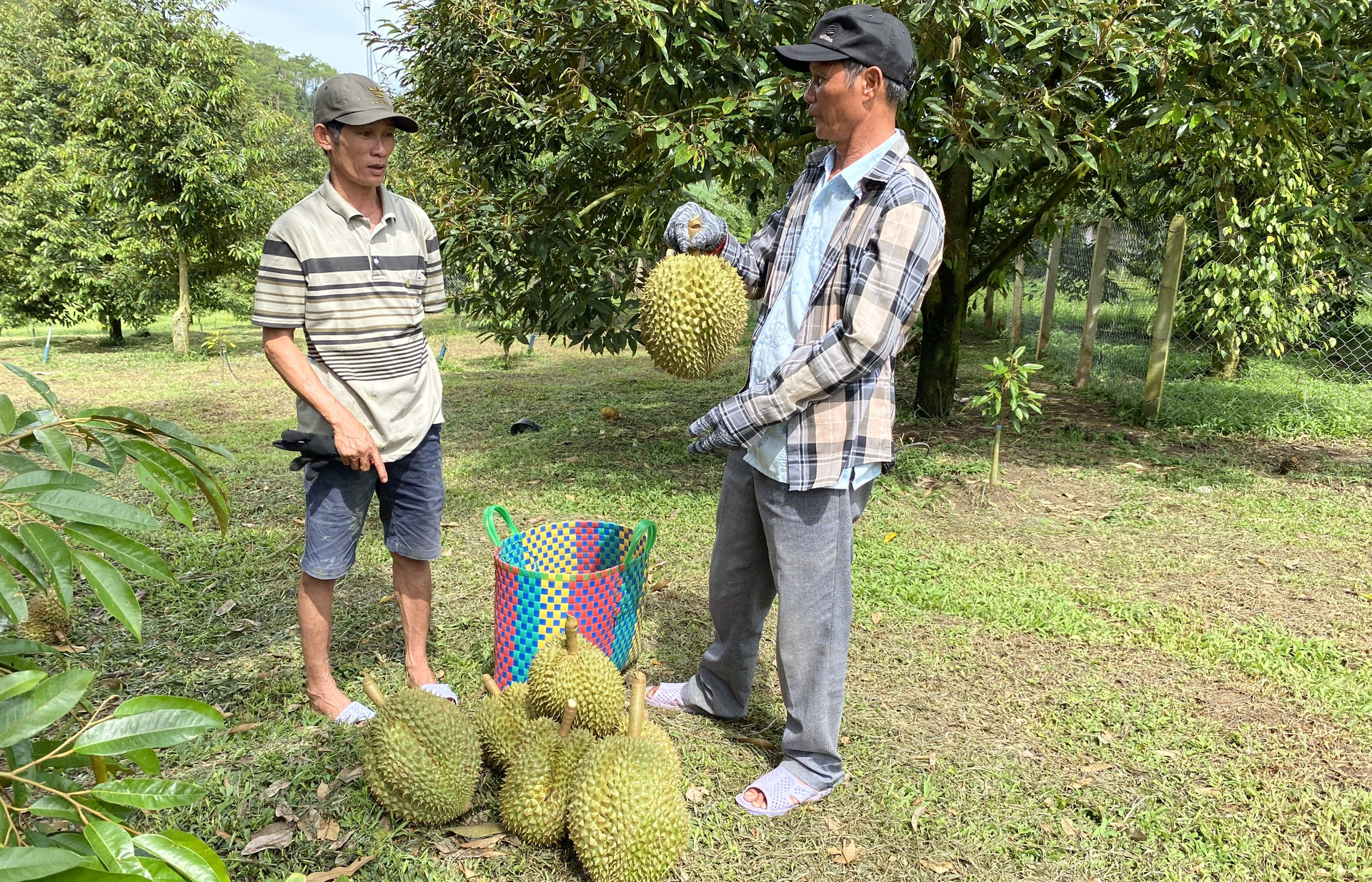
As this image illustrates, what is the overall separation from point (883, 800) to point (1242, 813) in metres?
1.04

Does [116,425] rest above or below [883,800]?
above

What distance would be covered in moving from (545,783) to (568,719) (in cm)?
17

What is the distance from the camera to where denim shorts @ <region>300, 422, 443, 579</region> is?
8.30 ft

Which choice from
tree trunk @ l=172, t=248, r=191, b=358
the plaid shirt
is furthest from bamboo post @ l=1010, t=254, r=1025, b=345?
tree trunk @ l=172, t=248, r=191, b=358

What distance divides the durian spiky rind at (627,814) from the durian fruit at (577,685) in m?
0.23

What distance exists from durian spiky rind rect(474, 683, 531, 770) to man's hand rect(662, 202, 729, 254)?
1.37m

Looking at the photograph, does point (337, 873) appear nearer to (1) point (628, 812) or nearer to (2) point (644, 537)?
(1) point (628, 812)

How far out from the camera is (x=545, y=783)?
82.9 inches

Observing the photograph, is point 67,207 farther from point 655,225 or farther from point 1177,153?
point 1177,153

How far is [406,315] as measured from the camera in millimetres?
2557

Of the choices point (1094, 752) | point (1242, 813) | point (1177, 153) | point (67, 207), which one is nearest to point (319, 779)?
point (1094, 752)

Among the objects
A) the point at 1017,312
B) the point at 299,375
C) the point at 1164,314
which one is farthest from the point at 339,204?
the point at 1017,312

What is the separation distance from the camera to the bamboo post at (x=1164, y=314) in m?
6.27

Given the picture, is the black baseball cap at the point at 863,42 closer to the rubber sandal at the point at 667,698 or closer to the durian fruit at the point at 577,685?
the durian fruit at the point at 577,685
